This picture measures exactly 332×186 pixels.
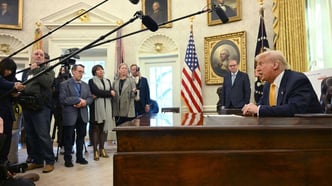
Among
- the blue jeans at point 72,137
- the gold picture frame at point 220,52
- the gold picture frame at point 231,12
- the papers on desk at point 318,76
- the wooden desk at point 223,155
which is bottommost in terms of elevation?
the blue jeans at point 72,137

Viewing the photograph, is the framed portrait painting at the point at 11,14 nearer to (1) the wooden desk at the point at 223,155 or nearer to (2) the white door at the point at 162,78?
(2) the white door at the point at 162,78

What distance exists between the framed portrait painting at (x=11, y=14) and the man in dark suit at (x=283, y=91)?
23.5 feet

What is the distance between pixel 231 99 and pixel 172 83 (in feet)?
10.5

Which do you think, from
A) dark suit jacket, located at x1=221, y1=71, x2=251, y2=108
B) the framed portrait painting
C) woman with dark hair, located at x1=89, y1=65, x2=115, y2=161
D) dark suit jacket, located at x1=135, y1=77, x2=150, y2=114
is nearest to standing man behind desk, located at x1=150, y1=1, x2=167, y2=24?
dark suit jacket, located at x1=135, y1=77, x2=150, y2=114

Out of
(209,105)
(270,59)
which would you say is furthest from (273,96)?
(209,105)

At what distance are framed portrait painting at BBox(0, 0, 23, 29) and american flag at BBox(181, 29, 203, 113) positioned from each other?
435 cm

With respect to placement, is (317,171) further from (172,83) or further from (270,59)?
(172,83)

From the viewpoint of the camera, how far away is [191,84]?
282 inches

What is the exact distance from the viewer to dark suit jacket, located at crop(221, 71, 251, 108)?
488 cm

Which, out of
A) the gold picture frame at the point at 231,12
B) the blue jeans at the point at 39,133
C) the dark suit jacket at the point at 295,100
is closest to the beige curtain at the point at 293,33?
the gold picture frame at the point at 231,12

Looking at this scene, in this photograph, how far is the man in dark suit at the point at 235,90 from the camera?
4883mm

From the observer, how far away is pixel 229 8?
7.32 meters

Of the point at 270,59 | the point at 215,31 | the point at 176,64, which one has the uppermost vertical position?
the point at 215,31

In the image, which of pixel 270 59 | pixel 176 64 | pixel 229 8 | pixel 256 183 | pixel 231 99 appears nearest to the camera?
pixel 256 183
